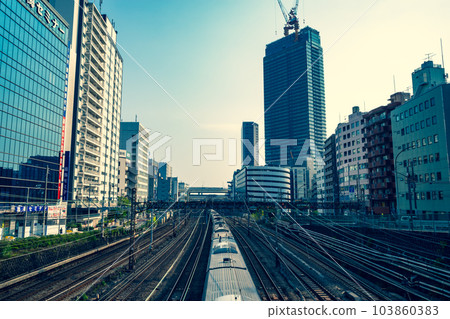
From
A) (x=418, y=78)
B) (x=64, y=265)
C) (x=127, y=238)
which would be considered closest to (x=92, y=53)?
(x=127, y=238)

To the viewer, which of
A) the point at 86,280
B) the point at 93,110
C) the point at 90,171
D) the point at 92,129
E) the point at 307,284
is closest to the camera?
the point at 307,284

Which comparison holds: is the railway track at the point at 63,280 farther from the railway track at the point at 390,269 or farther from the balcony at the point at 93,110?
the balcony at the point at 93,110

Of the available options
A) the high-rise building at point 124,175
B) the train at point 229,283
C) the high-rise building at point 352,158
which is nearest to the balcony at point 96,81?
the high-rise building at point 124,175

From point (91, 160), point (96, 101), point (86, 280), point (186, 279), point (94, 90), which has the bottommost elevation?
point (186, 279)

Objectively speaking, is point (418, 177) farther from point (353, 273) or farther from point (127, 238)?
point (127, 238)

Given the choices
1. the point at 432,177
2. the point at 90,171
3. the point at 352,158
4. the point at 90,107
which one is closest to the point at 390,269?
the point at 432,177

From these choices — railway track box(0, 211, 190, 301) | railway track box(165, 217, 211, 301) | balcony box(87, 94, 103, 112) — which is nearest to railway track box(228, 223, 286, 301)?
railway track box(165, 217, 211, 301)

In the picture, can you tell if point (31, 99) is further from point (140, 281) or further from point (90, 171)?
point (140, 281)
